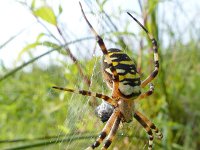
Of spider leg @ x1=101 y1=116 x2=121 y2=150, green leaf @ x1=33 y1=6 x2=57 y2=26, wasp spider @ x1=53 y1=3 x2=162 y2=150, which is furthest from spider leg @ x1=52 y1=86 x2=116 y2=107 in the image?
green leaf @ x1=33 y1=6 x2=57 y2=26

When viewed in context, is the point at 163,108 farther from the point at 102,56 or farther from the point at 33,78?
the point at 102,56

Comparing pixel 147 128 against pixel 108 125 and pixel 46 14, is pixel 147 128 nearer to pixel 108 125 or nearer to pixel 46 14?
pixel 108 125

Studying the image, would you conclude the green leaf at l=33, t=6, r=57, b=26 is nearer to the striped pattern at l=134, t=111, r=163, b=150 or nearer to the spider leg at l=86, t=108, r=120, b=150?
the spider leg at l=86, t=108, r=120, b=150

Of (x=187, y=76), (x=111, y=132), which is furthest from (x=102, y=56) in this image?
(x=187, y=76)

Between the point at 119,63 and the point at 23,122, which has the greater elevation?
the point at 119,63

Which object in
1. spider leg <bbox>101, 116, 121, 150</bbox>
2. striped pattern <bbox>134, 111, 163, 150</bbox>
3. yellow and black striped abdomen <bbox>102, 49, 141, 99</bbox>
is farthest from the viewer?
striped pattern <bbox>134, 111, 163, 150</bbox>

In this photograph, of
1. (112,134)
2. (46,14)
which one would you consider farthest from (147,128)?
(46,14)
